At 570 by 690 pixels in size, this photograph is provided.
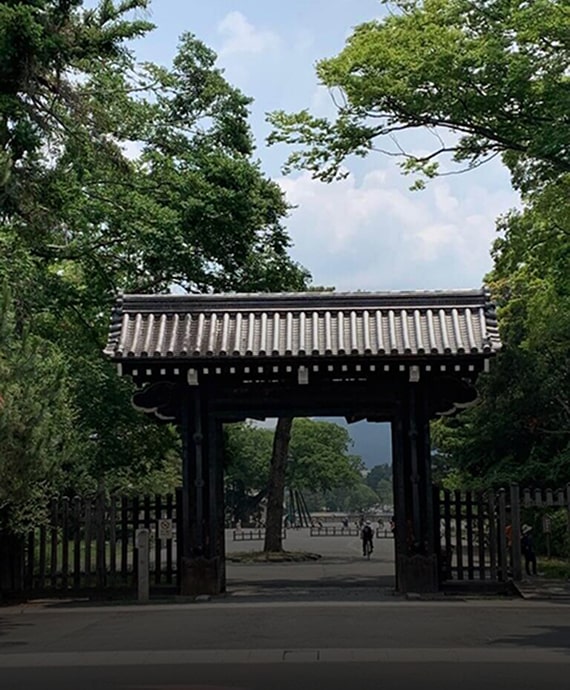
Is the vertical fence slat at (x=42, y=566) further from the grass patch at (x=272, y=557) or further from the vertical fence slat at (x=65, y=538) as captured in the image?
the grass patch at (x=272, y=557)

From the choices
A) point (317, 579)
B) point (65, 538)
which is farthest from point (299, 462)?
point (65, 538)

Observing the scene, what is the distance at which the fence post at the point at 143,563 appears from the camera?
19.2 metres

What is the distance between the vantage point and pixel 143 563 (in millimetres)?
19266

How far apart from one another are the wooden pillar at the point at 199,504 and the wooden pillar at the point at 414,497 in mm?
3673

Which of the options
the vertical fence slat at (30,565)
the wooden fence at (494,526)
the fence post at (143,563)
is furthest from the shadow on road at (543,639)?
the vertical fence slat at (30,565)

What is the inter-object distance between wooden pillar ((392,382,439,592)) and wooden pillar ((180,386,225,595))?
3673 millimetres

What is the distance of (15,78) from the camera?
18.6 meters

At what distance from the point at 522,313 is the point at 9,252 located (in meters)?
19.9

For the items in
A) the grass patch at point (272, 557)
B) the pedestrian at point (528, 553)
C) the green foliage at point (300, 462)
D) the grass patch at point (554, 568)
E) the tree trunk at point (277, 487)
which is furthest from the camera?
the green foliage at point (300, 462)

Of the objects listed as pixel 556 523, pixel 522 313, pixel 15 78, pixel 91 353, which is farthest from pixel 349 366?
pixel 522 313

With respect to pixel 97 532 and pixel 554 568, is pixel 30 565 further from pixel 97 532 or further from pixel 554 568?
pixel 554 568

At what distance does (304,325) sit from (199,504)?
13.7 ft

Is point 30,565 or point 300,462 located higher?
point 300,462

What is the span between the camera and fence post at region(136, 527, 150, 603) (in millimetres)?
19250
